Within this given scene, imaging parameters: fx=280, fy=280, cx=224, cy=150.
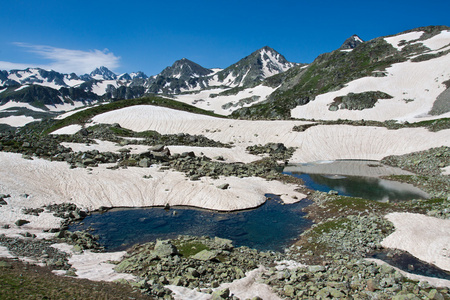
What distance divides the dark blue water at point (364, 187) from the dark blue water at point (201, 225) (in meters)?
12.2

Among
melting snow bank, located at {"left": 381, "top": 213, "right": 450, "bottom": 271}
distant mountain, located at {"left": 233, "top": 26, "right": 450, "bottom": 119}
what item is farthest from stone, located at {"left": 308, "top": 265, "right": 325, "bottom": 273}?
distant mountain, located at {"left": 233, "top": 26, "right": 450, "bottom": 119}

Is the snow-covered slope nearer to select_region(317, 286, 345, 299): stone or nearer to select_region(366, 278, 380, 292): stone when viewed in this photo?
select_region(366, 278, 380, 292): stone

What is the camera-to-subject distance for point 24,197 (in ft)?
113

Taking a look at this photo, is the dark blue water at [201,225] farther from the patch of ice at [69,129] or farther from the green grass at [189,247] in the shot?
the patch of ice at [69,129]

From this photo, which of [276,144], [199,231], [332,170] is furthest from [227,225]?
[276,144]

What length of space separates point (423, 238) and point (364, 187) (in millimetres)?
23219

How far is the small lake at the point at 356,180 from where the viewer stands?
43.8 m

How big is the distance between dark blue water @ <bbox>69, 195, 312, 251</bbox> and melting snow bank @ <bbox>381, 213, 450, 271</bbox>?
29.6 feet

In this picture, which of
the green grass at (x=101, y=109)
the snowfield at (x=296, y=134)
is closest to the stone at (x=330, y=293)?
the snowfield at (x=296, y=134)

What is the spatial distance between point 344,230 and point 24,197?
37.5 m

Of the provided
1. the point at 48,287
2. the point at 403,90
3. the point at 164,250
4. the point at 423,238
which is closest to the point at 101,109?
the point at 164,250

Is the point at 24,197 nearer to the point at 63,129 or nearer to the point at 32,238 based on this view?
the point at 32,238

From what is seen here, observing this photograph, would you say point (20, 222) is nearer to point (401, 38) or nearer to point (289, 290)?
point (289, 290)

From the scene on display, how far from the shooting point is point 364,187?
1903 inches
